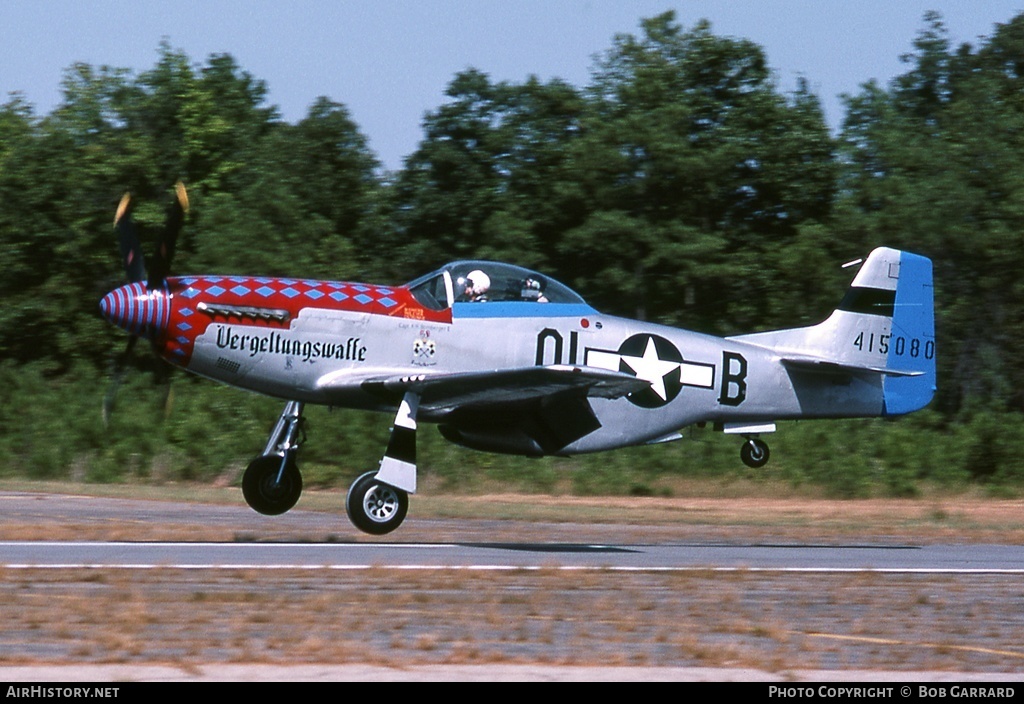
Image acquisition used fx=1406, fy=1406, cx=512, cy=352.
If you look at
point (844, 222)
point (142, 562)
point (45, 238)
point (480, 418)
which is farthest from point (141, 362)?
point (142, 562)

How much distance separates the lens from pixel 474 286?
15836mm

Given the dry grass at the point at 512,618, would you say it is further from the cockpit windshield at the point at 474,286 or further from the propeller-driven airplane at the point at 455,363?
the cockpit windshield at the point at 474,286

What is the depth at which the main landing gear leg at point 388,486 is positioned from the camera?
1498cm

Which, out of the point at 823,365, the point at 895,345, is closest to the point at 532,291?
the point at 823,365

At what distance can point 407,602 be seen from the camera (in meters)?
10.4

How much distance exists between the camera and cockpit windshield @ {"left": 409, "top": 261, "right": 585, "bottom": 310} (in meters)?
15.8

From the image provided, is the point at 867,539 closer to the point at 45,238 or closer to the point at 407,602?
the point at 407,602

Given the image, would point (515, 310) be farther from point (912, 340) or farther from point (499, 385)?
point (912, 340)

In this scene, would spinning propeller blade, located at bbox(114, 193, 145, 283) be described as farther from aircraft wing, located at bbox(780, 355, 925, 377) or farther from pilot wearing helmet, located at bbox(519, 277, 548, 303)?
aircraft wing, located at bbox(780, 355, 925, 377)

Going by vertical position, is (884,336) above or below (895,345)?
above

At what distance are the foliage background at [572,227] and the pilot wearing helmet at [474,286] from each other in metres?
13.2

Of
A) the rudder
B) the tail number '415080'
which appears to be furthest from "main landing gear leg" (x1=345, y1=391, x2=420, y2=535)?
the rudder

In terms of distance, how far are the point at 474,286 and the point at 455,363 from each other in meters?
0.90

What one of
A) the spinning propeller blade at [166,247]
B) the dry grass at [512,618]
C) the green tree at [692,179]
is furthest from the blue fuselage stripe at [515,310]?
the green tree at [692,179]
